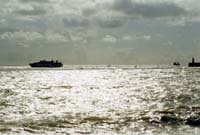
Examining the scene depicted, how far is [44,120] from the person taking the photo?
130 ft

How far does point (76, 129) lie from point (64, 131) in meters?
1.46

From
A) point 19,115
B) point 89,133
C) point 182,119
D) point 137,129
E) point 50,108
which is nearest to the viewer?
point 89,133

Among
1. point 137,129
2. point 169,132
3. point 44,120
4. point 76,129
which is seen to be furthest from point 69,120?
point 169,132

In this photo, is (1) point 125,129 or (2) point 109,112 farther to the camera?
(2) point 109,112

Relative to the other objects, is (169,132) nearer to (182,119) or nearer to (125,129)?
(125,129)

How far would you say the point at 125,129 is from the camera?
112ft

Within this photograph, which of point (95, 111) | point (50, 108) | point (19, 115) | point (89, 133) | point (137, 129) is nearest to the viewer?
point (89, 133)

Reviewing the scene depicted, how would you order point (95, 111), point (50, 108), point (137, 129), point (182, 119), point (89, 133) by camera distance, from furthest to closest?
point (50, 108)
point (95, 111)
point (182, 119)
point (137, 129)
point (89, 133)

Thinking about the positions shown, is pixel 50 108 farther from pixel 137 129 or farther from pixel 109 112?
pixel 137 129

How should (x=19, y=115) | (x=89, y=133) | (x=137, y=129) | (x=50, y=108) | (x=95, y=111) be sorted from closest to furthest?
(x=89, y=133)
(x=137, y=129)
(x=19, y=115)
(x=95, y=111)
(x=50, y=108)

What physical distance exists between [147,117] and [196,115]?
16.9 ft

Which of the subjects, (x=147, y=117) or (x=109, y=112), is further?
(x=109, y=112)

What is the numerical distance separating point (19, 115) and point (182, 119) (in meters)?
18.3

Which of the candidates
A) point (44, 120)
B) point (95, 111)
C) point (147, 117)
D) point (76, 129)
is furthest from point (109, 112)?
point (76, 129)
